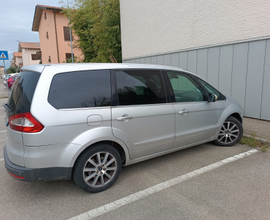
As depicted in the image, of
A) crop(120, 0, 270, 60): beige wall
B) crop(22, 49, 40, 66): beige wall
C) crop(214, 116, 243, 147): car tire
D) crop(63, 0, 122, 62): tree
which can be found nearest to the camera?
crop(214, 116, 243, 147): car tire

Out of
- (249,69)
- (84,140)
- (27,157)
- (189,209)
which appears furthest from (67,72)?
(249,69)

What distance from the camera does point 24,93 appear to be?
263 centimetres

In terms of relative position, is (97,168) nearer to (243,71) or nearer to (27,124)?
(27,124)

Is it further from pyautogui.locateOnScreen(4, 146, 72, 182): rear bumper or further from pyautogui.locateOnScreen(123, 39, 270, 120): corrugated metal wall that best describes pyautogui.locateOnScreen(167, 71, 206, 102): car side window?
pyautogui.locateOnScreen(123, 39, 270, 120): corrugated metal wall

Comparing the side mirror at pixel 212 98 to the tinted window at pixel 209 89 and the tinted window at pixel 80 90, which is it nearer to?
the tinted window at pixel 209 89

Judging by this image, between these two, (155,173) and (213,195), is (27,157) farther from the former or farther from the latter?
(213,195)

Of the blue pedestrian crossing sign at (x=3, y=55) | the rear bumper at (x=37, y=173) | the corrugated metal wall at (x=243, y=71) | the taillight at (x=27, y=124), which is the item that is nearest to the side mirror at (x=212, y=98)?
the rear bumper at (x=37, y=173)

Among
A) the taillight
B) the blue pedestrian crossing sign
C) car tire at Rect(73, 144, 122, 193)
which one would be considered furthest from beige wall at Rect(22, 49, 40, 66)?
car tire at Rect(73, 144, 122, 193)

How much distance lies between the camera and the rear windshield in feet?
8.28

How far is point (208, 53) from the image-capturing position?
7.68 meters

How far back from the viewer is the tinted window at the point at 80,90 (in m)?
2.60

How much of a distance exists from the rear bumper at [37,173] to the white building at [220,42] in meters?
5.91

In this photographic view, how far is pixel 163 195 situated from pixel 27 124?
6.31 ft

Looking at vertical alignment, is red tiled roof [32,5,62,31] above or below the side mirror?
above
